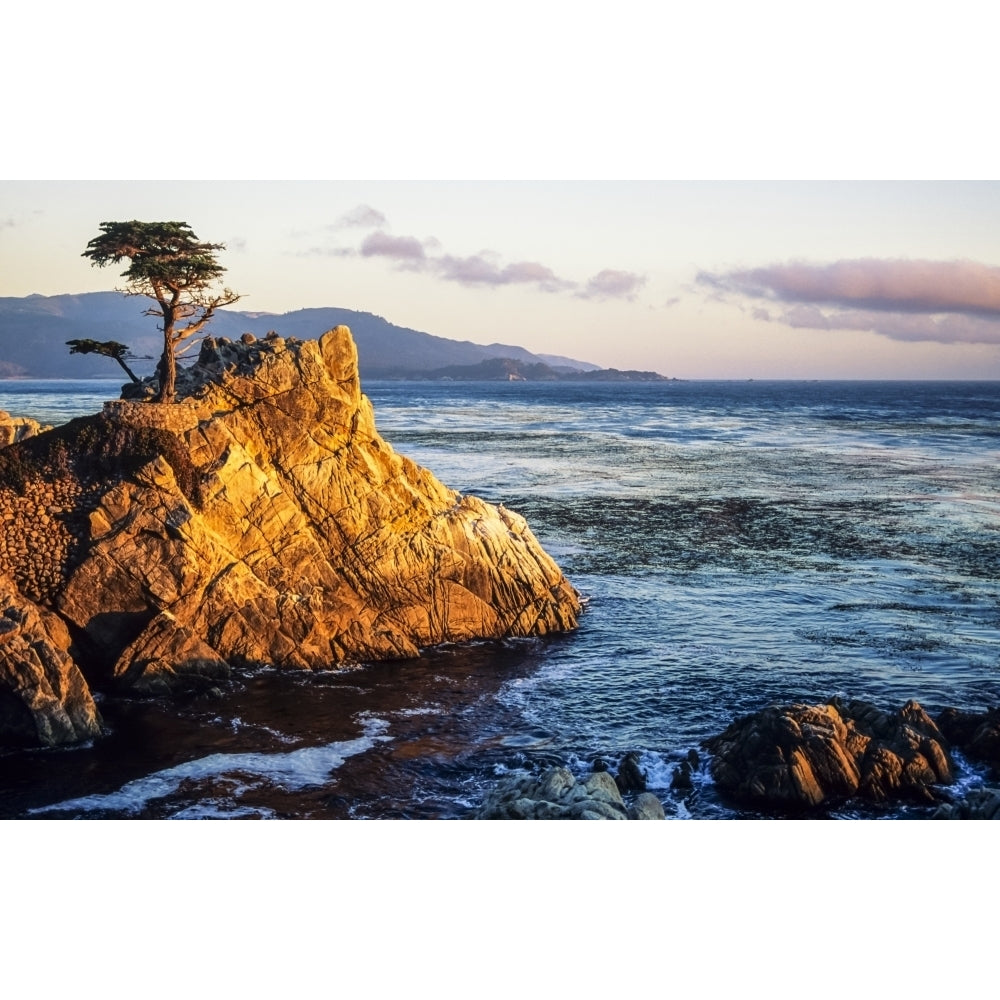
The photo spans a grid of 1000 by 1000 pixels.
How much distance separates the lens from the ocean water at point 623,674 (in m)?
25.5

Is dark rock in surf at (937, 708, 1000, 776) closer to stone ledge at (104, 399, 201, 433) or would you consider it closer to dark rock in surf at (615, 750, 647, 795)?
dark rock in surf at (615, 750, 647, 795)

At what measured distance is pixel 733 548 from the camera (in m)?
51.4

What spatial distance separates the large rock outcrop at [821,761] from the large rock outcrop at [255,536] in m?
12.8

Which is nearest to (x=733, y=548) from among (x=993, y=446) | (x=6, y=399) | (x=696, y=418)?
(x=993, y=446)

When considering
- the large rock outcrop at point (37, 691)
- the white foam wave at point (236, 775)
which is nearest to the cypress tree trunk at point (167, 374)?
the large rock outcrop at point (37, 691)

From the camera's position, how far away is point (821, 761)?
2558 centimetres

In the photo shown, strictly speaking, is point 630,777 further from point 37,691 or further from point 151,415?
point 151,415

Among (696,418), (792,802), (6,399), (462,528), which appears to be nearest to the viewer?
(792,802)

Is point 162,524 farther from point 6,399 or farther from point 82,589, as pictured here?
point 6,399

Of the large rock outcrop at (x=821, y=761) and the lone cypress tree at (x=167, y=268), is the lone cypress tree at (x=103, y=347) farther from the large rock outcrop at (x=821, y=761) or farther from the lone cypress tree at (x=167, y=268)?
the large rock outcrop at (x=821, y=761)

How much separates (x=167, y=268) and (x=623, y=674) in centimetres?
2135

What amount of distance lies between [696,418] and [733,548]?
107 meters

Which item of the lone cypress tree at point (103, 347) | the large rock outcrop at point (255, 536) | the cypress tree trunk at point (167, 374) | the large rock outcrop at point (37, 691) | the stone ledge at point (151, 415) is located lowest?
the large rock outcrop at point (37, 691)

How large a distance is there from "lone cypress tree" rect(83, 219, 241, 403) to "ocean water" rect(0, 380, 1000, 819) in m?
12.6
